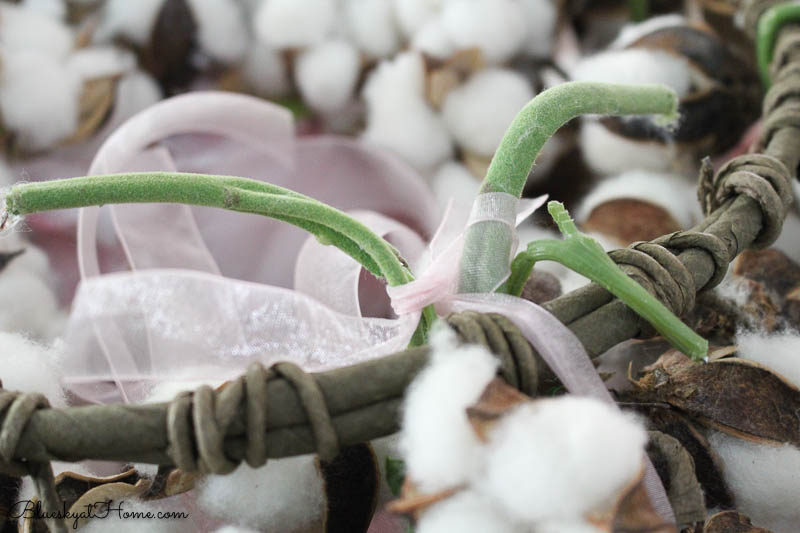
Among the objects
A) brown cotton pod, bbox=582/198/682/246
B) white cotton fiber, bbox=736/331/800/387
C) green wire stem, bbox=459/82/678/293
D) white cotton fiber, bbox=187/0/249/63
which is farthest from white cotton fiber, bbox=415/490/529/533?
white cotton fiber, bbox=187/0/249/63

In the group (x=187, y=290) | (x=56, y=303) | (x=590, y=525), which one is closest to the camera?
(x=590, y=525)

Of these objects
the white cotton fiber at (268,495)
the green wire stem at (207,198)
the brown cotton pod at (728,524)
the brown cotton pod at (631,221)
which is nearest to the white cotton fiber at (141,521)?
the white cotton fiber at (268,495)

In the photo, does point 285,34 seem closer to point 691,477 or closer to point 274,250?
point 274,250

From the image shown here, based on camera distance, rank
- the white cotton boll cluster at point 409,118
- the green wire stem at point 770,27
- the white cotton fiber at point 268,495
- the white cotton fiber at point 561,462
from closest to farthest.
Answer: the white cotton fiber at point 561,462
the white cotton fiber at point 268,495
the green wire stem at point 770,27
the white cotton boll cluster at point 409,118

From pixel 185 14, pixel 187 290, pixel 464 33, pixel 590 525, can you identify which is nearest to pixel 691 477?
pixel 590 525

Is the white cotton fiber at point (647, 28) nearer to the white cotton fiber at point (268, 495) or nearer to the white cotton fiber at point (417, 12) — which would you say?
the white cotton fiber at point (417, 12)
